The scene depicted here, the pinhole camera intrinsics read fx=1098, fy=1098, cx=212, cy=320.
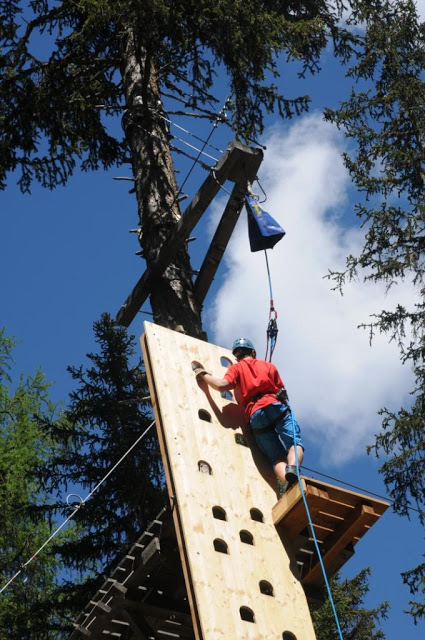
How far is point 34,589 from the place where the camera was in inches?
639

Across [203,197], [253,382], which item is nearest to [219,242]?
[203,197]

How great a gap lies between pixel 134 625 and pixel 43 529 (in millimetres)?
9177

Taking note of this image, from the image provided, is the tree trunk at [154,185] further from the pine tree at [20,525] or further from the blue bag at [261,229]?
the pine tree at [20,525]

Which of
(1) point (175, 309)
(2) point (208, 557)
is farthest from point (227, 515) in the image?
(1) point (175, 309)

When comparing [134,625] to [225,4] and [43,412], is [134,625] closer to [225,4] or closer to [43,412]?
[225,4]

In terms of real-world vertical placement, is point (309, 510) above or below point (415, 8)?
below

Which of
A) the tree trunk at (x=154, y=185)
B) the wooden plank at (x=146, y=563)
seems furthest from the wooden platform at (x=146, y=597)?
the tree trunk at (x=154, y=185)

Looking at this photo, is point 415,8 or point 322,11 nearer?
point 322,11

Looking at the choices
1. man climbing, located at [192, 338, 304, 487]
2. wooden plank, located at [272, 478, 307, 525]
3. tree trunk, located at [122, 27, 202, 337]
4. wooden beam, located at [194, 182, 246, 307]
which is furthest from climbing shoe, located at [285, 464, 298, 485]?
wooden beam, located at [194, 182, 246, 307]

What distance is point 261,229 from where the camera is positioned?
29.9 ft

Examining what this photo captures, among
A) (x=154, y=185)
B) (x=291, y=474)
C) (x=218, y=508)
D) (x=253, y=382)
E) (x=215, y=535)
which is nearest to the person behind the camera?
(x=215, y=535)

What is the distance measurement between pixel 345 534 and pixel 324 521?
0.57 feet

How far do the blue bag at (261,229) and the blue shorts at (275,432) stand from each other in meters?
1.65

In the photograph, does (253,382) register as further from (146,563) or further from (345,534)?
(146,563)
